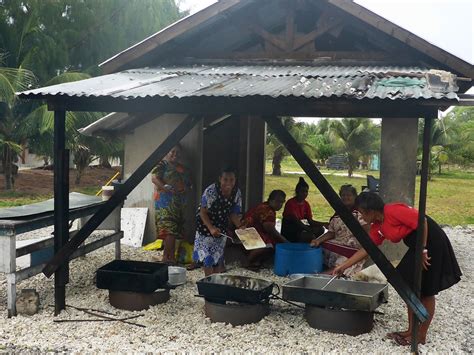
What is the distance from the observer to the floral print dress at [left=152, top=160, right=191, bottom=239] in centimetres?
734

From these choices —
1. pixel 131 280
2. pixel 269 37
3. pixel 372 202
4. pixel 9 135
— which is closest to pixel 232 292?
pixel 131 280

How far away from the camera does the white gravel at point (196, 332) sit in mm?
4500

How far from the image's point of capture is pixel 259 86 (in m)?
5.04

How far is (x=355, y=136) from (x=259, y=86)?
24891 millimetres

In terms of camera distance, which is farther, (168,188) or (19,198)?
(19,198)

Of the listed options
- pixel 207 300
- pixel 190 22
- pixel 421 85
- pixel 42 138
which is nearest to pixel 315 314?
pixel 207 300

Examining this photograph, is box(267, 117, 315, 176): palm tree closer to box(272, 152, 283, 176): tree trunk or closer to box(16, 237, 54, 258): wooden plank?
box(272, 152, 283, 176): tree trunk

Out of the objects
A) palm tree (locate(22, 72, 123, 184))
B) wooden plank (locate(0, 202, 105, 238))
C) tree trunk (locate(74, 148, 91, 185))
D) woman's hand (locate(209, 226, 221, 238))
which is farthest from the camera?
tree trunk (locate(74, 148, 91, 185))

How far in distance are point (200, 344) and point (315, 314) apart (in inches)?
45.2

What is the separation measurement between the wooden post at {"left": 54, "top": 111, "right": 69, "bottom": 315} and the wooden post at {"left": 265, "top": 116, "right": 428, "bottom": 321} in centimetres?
212

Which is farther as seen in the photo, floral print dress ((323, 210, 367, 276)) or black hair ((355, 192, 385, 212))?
floral print dress ((323, 210, 367, 276))

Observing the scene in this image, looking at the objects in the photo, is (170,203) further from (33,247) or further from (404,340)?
(404,340)

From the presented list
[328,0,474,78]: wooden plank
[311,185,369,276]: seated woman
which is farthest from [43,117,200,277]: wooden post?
[328,0,474,78]: wooden plank

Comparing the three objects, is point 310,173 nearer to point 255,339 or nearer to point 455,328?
point 255,339
